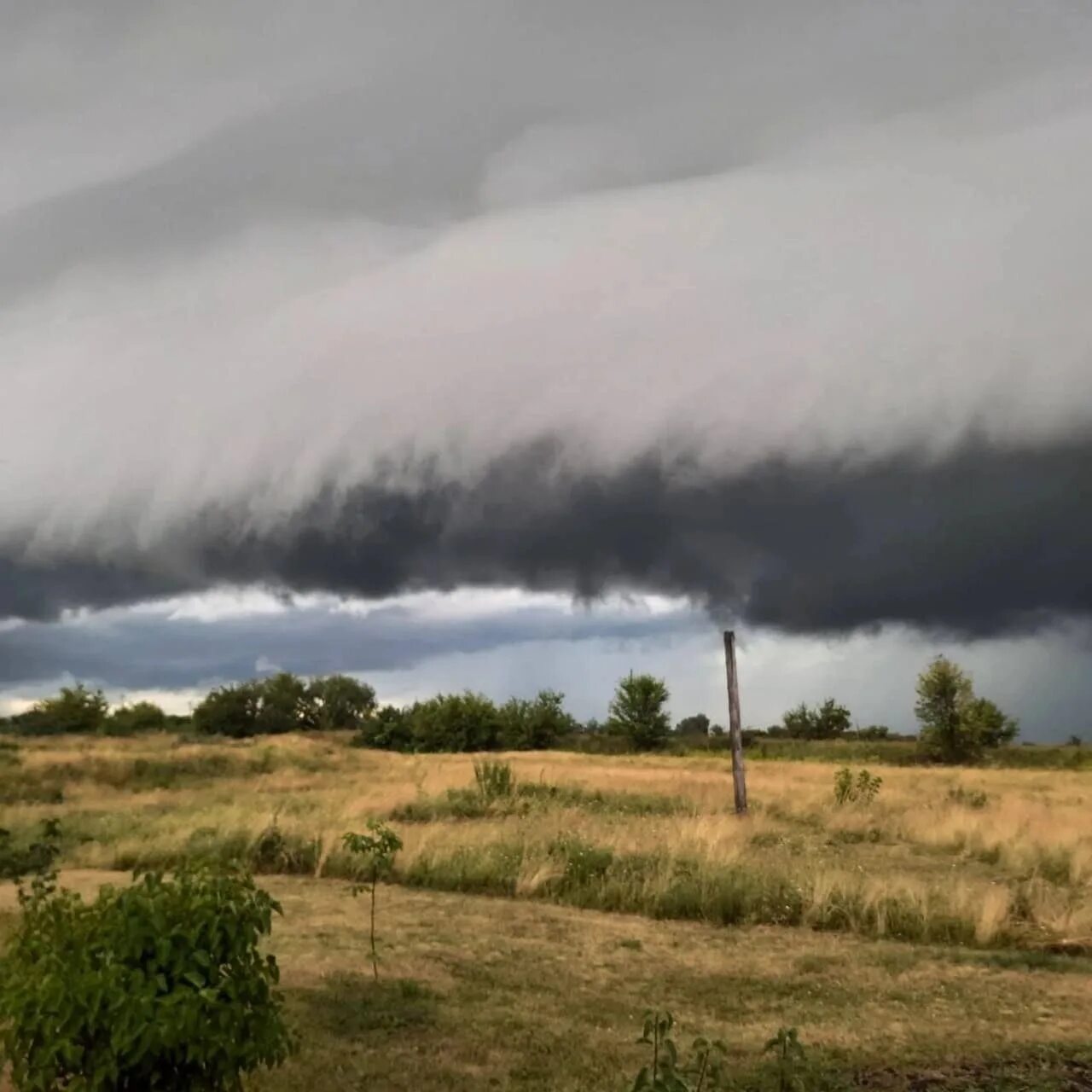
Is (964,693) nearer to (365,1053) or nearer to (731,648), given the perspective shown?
(731,648)

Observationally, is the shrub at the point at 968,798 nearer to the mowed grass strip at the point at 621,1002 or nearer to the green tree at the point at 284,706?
the mowed grass strip at the point at 621,1002

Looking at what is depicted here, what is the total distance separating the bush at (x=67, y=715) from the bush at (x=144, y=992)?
77.5m

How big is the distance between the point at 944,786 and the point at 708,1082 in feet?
85.1

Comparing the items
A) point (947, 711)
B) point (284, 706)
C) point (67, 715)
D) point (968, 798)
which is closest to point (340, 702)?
point (284, 706)

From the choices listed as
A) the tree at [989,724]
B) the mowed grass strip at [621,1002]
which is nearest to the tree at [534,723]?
the tree at [989,724]

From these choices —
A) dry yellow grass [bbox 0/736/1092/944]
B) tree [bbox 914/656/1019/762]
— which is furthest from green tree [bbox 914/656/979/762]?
dry yellow grass [bbox 0/736/1092/944]

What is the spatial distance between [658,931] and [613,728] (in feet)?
187

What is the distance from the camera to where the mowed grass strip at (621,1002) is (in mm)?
7559

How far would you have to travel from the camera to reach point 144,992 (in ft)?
16.1

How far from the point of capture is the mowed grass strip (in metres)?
7.56

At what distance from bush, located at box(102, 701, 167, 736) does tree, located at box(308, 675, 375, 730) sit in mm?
18195

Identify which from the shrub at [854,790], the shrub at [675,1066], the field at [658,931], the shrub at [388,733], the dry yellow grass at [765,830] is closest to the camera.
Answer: the shrub at [675,1066]

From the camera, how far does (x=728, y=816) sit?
20844 millimetres

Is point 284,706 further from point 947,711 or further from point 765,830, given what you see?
point 765,830
